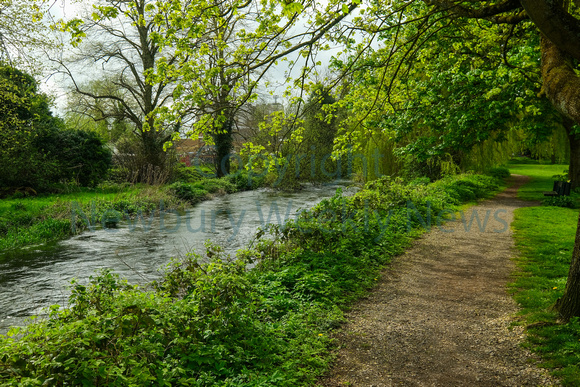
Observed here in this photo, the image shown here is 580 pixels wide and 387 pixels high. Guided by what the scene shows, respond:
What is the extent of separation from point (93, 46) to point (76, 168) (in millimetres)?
7304

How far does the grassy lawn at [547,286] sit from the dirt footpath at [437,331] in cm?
19

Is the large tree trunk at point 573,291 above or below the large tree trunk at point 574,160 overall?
below

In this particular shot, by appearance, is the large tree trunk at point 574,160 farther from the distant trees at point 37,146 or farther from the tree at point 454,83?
the distant trees at point 37,146

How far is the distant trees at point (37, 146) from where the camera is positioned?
17.4 meters

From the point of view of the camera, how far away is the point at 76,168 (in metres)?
22.0

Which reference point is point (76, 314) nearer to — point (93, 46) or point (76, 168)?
point (76, 168)

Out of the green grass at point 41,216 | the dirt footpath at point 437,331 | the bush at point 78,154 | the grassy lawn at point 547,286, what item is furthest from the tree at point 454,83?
the bush at point 78,154

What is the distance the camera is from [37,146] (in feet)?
67.1

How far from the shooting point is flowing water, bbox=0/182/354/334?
7766mm

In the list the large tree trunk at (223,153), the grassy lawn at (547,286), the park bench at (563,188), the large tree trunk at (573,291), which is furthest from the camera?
the large tree trunk at (223,153)

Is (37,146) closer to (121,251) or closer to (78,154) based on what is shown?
(78,154)

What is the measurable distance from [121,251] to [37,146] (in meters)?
13.1

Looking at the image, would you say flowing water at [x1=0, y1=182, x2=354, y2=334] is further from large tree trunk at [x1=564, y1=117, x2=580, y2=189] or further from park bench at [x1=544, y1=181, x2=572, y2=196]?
large tree trunk at [x1=564, y1=117, x2=580, y2=189]

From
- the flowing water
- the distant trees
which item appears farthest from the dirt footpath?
the distant trees
